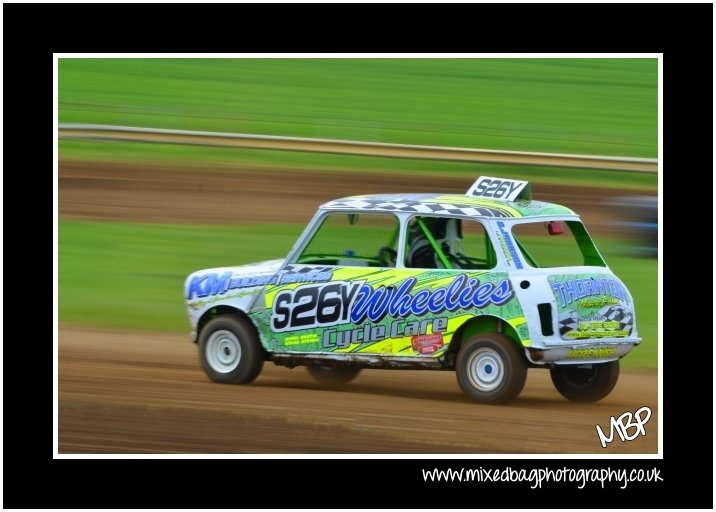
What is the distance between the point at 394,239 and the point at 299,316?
1.27 m

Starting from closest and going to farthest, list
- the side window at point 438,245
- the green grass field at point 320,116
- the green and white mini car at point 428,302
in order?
the green and white mini car at point 428,302
the side window at point 438,245
the green grass field at point 320,116

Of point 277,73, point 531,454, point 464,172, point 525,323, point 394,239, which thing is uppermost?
point 277,73

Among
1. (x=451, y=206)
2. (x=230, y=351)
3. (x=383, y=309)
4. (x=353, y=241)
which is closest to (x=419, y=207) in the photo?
(x=451, y=206)

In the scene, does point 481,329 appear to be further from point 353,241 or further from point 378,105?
point 378,105

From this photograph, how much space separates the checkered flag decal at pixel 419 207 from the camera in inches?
439

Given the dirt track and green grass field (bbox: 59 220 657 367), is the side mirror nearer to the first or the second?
the dirt track

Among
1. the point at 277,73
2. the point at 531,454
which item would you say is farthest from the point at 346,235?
the point at 277,73

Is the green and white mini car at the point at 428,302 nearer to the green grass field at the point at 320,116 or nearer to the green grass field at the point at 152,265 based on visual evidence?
the green grass field at the point at 152,265

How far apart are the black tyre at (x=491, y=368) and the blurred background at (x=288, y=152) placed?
6731 mm

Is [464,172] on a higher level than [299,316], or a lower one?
higher

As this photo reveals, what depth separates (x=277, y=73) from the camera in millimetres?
23078

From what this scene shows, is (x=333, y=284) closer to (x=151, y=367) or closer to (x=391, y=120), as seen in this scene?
(x=151, y=367)

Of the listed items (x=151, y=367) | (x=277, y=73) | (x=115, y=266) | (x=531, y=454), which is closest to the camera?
(x=531, y=454)

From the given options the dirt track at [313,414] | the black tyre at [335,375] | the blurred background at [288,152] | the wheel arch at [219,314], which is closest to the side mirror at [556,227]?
the dirt track at [313,414]
